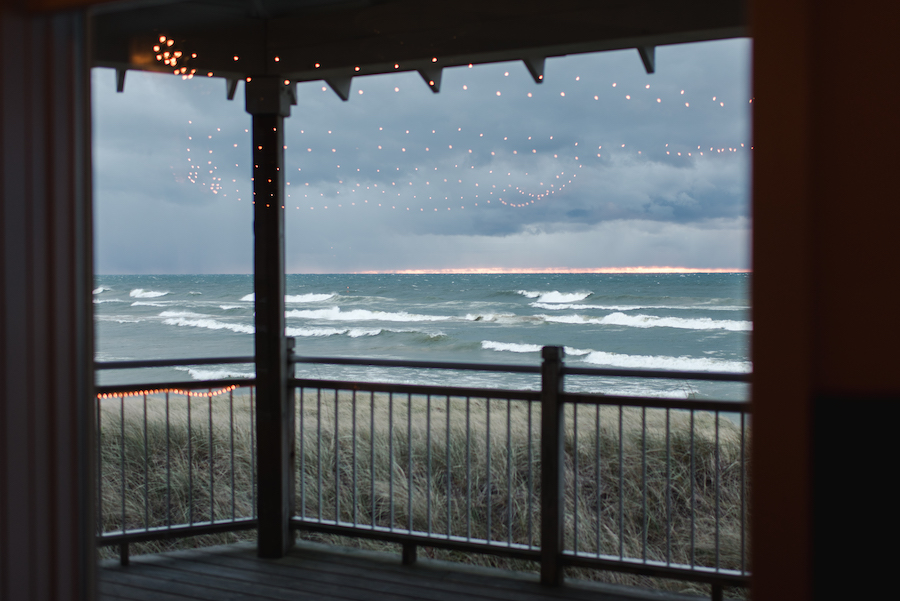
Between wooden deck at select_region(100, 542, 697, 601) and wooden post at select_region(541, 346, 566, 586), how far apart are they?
0.10 m

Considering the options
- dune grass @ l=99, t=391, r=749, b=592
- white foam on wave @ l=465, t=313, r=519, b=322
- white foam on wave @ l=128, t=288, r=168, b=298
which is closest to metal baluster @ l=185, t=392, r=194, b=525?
dune grass @ l=99, t=391, r=749, b=592

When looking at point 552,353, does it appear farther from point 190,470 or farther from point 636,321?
point 636,321

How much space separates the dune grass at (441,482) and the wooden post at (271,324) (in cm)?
13

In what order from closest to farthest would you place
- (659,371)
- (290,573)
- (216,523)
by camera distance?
(659,371) < (290,573) < (216,523)

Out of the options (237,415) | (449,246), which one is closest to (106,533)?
(237,415)

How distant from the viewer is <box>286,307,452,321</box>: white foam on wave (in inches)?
120

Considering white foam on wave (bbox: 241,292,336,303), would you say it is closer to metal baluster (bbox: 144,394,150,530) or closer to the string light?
the string light

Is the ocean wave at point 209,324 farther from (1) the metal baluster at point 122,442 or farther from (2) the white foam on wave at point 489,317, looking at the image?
(2) the white foam on wave at point 489,317

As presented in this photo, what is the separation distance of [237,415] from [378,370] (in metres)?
0.88

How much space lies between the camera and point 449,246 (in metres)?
3.10

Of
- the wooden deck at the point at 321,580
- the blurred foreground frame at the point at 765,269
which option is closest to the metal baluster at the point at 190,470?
the wooden deck at the point at 321,580

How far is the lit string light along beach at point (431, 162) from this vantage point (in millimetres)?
2646

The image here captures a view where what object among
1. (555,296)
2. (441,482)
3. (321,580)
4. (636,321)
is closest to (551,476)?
(441,482)

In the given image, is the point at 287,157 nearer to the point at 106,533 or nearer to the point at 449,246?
the point at 449,246
